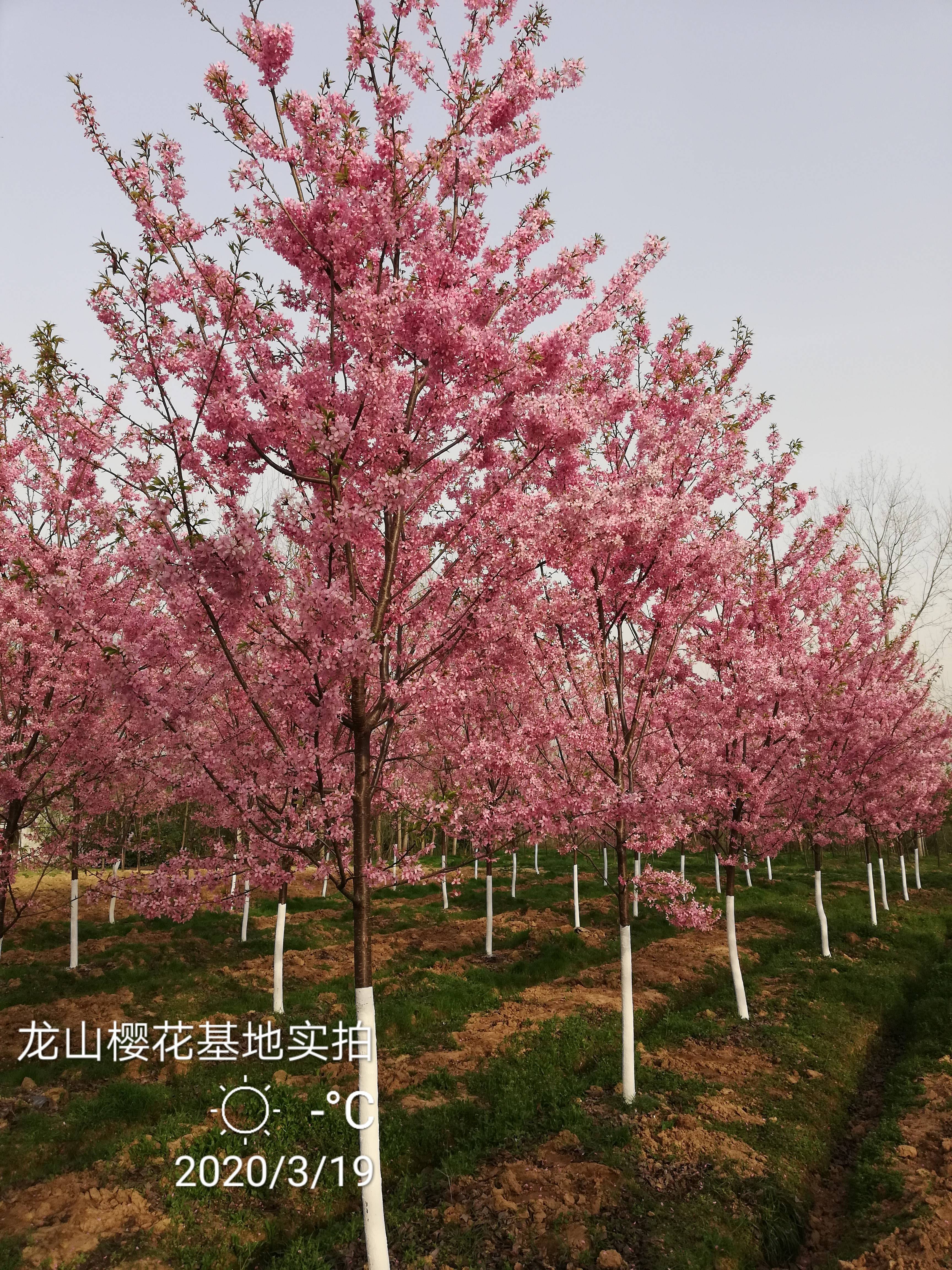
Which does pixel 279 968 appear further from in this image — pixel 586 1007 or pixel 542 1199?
pixel 542 1199

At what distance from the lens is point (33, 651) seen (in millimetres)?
9102

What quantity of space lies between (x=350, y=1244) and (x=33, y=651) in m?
7.78

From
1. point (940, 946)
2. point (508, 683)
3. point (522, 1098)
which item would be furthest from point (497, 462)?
point (940, 946)

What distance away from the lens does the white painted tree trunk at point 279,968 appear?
11.0m

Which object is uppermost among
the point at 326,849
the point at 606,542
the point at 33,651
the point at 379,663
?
the point at 606,542

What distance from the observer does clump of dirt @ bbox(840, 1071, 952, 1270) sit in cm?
560

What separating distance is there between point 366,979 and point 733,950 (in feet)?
27.0

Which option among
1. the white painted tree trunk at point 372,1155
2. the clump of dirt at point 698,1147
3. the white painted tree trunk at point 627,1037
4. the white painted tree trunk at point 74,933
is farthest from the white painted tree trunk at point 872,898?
the white painted tree trunk at point 74,933

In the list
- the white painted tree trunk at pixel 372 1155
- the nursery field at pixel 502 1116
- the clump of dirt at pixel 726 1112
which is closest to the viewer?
the white painted tree trunk at pixel 372 1155

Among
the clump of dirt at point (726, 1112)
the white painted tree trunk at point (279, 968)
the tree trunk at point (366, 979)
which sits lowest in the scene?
the clump of dirt at point (726, 1112)

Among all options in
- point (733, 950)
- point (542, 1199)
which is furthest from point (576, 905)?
point (542, 1199)

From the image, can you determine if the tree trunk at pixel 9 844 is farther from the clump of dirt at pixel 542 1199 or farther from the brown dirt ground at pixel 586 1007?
the clump of dirt at pixel 542 1199

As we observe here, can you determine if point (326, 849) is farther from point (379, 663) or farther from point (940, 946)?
point (940, 946)

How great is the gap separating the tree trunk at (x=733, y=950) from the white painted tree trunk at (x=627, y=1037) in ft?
10.9
